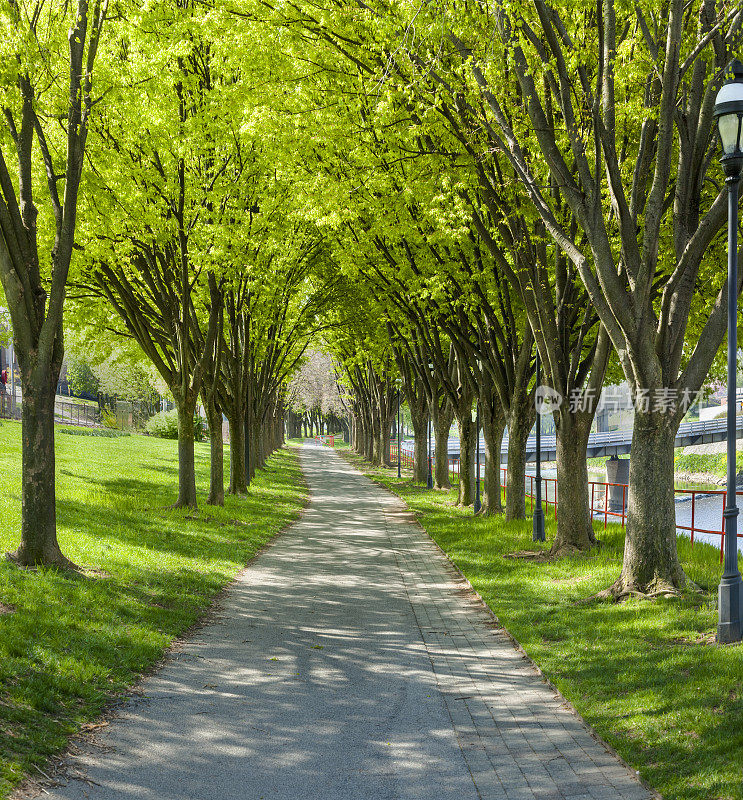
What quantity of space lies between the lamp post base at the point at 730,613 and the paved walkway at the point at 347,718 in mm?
1700

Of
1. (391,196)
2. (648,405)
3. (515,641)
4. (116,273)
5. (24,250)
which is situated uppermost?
(391,196)

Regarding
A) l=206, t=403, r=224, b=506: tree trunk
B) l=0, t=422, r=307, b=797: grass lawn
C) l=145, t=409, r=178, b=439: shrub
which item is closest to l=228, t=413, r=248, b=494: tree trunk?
l=0, t=422, r=307, b=797: grass lawn

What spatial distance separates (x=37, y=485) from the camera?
8.61 meters

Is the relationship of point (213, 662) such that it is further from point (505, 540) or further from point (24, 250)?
point (505, 540)

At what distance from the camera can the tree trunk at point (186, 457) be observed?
1560 cm

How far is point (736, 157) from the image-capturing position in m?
6.93

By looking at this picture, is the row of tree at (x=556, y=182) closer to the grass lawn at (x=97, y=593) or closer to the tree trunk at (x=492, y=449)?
the tree trunk at (x=492, y=449)

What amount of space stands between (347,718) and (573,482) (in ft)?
24.2

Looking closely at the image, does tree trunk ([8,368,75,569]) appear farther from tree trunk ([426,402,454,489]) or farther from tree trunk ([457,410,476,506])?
tree trunk ([426,402,454,489])

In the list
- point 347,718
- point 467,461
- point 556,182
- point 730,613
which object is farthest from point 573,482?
point 467,461

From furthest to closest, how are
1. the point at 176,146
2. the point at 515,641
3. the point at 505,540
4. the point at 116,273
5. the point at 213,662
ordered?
the point at 116,273 → the point at 505,540 → the point at 176,146 → the point at 515,641 → the point at 213,662

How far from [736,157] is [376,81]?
4.62m

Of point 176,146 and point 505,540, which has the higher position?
point 176,146

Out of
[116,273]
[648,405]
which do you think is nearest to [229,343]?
[116,273]
